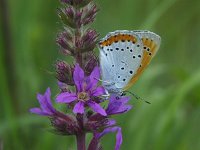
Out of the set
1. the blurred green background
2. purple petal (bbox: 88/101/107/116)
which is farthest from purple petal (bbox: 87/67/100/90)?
the blurred green background

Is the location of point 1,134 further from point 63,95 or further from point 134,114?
point 63,95

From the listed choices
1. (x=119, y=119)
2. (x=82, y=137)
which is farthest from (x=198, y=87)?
(x=82, y=137)

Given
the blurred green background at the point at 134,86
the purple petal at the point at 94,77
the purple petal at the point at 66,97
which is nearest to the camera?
the purple petal at the point at 66,97

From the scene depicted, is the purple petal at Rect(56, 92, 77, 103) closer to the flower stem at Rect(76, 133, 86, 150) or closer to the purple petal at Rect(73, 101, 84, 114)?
the purple petal at Rect(73, 101, 84, 114)

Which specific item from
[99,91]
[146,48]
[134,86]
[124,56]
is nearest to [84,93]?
[99,91]

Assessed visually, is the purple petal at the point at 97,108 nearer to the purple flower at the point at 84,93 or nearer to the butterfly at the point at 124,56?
the purple flower at the point at 84,93

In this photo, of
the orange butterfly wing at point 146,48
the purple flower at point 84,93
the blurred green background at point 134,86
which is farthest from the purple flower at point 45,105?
the blurred green background at point 134,86

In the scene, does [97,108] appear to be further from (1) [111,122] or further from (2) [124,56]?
(2) [124,56]
